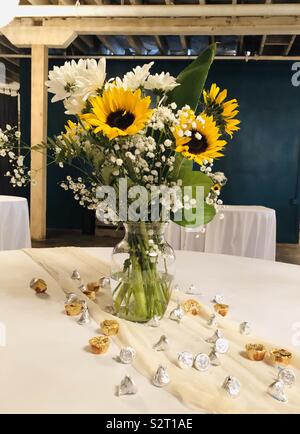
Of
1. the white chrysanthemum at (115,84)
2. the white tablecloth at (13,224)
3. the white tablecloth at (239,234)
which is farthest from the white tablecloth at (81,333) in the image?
the white tablecloth at (239,234)

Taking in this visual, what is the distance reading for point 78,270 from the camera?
1.30m

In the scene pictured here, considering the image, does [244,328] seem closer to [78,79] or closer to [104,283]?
[104,283]

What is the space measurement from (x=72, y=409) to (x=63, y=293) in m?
0.53

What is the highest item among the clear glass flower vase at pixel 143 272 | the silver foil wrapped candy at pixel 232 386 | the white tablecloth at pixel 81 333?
the clear glass flower vase at pixel 143 272

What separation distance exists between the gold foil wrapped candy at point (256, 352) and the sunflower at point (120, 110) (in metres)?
0.45

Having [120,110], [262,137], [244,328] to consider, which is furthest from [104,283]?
[262,137]

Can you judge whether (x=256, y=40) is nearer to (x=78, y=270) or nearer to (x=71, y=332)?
(x=78, y=270)

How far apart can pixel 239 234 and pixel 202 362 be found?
10.5ft

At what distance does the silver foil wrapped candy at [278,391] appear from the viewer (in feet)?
2.04

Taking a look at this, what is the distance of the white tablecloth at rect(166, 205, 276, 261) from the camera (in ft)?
12.5

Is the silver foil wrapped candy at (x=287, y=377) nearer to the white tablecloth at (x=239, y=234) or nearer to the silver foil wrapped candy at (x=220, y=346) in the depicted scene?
the silver foil wrapped candy at (x=220, y=346)

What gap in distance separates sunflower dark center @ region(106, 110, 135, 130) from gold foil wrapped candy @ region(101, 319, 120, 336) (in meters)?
0.39

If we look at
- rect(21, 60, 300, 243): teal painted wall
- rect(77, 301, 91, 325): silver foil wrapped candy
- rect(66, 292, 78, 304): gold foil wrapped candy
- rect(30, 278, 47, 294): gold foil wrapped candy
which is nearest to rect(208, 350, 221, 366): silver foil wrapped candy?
rect(77, 301, 91, 325): silver foil wrapped candy
